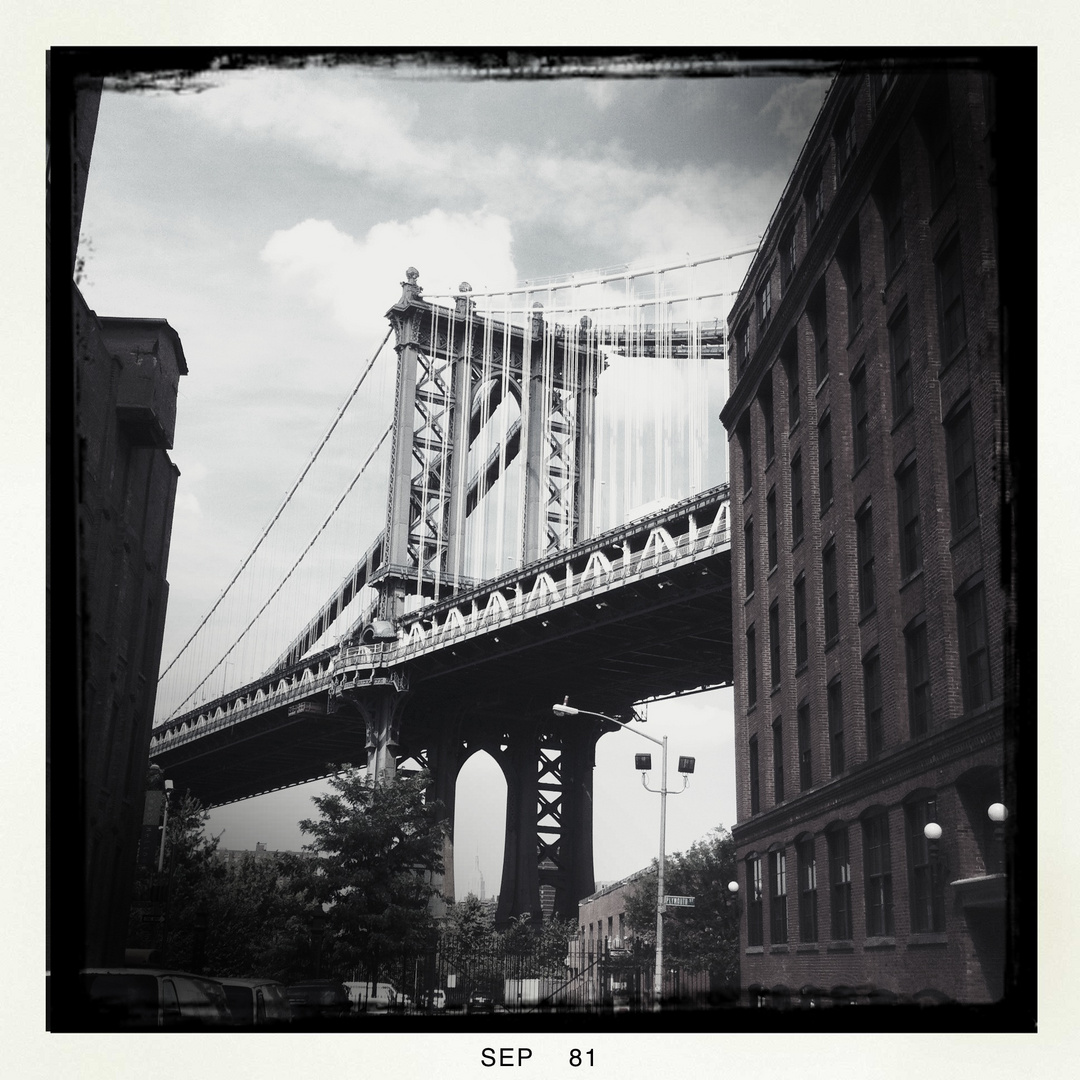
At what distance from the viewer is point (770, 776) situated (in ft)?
98.8

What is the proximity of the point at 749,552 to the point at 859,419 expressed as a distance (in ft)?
28.7

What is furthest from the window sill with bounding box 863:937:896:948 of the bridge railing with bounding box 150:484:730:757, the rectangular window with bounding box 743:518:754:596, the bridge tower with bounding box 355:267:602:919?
Answer: the bridge tower with bounding box 355:267:602:919

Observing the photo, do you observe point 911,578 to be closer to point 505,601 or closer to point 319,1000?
point 319,1000

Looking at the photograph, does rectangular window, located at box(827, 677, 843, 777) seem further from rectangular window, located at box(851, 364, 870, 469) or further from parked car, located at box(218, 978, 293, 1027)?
parked car, located at box(218, 978, 293, 1027)

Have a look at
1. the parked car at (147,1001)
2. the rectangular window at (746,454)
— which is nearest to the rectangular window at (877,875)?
the parked car at (147,1001)

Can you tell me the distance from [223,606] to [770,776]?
109 ft

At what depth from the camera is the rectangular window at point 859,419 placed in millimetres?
25984

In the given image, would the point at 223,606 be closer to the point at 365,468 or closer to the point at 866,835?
the point at 365,468

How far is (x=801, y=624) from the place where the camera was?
29.5 metres

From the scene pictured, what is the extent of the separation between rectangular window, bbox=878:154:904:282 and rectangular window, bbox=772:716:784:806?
10422 mm

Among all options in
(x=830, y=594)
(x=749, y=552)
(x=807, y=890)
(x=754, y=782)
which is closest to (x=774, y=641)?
(x=754, y=782)

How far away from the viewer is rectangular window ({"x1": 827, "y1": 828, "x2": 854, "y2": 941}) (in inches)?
917

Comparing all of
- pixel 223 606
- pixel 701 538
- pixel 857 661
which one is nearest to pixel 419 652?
pixel 223 606

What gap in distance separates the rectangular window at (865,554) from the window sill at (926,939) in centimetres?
672
